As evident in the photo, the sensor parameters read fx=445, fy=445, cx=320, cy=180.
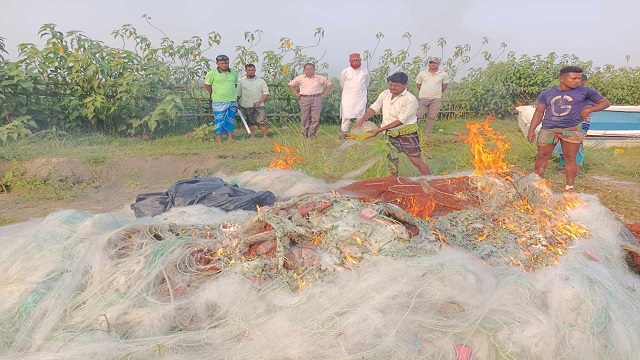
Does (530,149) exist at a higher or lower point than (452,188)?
lower

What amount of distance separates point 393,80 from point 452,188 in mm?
1872

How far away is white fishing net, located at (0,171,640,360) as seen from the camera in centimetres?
225

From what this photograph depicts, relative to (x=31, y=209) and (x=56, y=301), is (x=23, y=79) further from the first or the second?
(x=56, y=301)

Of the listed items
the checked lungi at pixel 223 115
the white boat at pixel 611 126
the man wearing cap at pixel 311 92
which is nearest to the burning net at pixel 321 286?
the checked lungi at pixel 223 115

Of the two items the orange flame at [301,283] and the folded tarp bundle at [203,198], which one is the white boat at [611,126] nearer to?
the folded tarp bundle at [203,198]

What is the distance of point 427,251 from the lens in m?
2.91

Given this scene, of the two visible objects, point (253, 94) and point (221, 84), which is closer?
point (221, 84)

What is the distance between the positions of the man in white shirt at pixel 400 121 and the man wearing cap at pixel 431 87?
12.8 ft

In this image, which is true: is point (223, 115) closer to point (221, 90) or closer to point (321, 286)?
point (221, 90)

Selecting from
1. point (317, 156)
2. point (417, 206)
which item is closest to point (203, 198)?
point (417, 206)

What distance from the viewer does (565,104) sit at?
5469 mm

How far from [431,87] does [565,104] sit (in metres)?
4.18

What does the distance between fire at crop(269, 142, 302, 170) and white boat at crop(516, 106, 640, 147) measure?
516cm

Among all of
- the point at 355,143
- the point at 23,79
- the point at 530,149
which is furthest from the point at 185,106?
the point at 530,149
